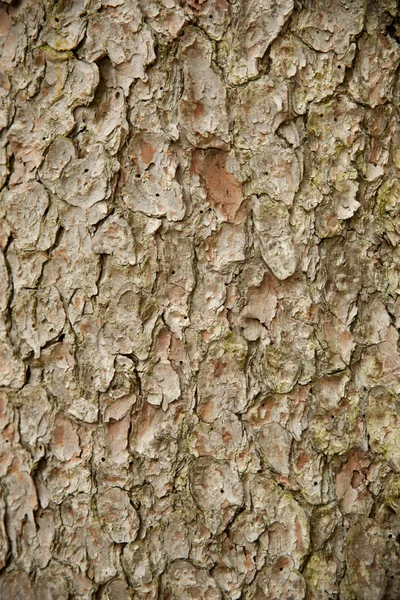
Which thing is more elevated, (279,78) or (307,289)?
(279,78)

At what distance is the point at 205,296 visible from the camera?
45.8 inches

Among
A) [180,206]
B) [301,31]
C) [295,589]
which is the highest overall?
[301,31]

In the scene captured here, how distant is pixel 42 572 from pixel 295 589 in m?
0.53

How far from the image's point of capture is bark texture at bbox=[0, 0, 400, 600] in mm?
1143

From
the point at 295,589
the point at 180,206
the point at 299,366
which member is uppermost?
the point at 180,206

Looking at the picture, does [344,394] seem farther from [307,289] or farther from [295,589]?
[295,589]

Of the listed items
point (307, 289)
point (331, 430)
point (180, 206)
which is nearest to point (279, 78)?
point (180, 206)

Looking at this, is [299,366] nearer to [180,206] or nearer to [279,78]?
[180,206]

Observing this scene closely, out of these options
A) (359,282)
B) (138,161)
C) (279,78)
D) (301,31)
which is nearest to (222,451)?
(359,282)

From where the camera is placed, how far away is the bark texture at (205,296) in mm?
1143

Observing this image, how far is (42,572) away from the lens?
1.20 metres

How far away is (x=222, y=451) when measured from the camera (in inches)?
46.2

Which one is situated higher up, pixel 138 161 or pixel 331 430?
pixel 138 161

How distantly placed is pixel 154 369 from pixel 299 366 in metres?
0.30
